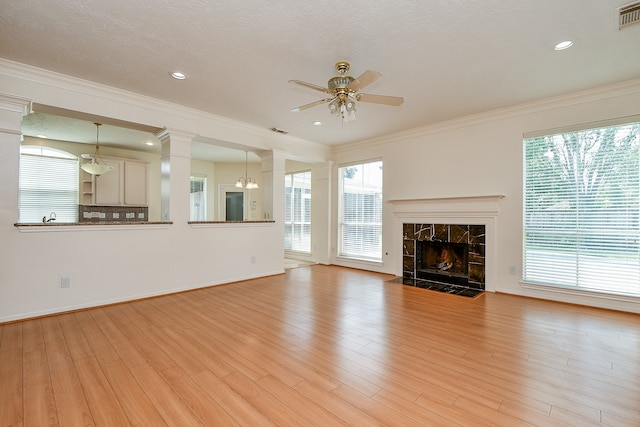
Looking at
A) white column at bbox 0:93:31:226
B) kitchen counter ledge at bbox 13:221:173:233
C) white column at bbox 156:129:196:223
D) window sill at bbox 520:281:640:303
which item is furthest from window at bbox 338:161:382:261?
white column at bbox 0:93:31:226

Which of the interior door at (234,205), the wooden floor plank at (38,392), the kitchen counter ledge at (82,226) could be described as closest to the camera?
the wooden floor plank at (38,392)

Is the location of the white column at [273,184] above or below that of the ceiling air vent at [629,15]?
below

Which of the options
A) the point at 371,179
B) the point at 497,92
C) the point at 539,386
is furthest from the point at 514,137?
the point at 539,386

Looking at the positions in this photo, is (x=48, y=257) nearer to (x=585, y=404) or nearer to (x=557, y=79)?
(x=585, y=404)

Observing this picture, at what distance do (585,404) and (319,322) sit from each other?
2.17 meters

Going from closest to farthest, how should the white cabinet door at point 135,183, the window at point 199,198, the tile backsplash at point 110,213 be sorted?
the tile backsplash at point 110,213, the white cabinet door at point 135,183, the window at point 199,198

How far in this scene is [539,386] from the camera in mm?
2002

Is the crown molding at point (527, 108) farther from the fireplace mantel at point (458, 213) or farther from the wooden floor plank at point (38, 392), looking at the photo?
the wooden floor plank at point (38, 392)

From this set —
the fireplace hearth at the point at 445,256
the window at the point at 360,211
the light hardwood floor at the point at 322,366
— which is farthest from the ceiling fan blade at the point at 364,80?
the window at the point at 360,211

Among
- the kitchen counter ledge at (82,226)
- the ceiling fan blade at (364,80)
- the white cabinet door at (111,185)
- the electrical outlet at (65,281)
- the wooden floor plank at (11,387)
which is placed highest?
the ceiling fan blade at (364,80)

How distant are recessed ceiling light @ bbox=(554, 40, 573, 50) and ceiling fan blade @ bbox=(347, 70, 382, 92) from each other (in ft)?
5.95

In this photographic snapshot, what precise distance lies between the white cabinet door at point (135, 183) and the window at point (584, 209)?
7.84 metres

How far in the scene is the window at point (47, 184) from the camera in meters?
5.76

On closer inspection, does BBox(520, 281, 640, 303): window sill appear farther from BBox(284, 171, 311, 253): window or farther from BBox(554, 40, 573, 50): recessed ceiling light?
BBox(284, 171, 311, 253): window
